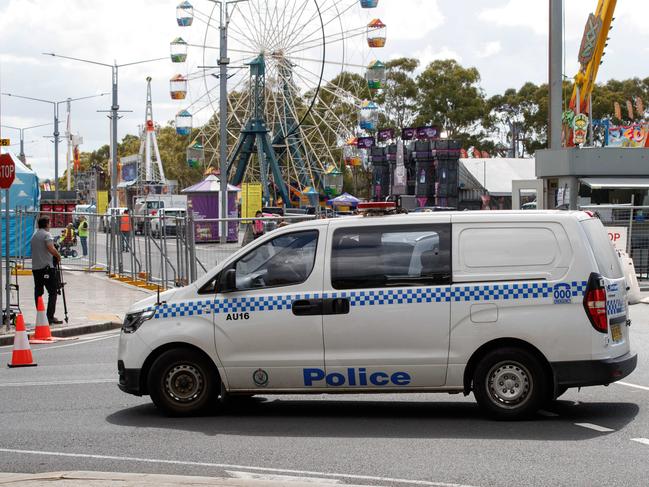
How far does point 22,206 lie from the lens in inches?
1337

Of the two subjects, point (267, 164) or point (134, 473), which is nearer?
point (134, 473)

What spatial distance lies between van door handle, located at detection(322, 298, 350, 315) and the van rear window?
2.13 metres

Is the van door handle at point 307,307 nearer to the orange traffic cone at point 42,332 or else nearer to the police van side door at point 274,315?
the police van side door at point 274,315

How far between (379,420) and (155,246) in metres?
17.2

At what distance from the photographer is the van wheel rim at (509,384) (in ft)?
30.7

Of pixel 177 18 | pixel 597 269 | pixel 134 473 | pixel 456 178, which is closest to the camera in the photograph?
pixel 134 473

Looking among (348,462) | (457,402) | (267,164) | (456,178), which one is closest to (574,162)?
(457,402)

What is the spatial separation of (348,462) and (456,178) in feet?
253

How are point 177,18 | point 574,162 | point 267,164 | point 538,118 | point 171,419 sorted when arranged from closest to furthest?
point 171,419 < point 574,162 < point 177,18 < point 267,164 < point 538,118

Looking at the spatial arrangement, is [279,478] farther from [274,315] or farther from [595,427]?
[595,427]

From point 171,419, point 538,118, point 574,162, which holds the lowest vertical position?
point 171,419

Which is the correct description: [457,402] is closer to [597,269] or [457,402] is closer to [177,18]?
[597,269]

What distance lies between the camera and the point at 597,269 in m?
9.34

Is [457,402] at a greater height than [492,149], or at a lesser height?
lesser
